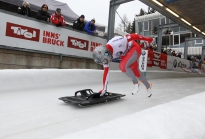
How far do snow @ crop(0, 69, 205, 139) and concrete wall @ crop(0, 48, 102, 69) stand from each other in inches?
53.4

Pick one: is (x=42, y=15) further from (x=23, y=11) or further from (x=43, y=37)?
(x=43, y=37)

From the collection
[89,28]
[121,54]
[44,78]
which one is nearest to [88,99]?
[121,54]

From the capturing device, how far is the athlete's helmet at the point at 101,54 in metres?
2.96

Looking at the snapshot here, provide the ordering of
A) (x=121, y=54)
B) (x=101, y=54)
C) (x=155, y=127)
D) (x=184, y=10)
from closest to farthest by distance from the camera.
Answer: (x=155, y=127) → (x=101, y=54) → (x=121, y=54) → (x=184, y=10)

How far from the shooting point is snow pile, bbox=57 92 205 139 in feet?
3.26

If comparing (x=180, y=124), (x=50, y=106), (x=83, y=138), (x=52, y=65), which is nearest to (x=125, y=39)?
(x=50, y=106)

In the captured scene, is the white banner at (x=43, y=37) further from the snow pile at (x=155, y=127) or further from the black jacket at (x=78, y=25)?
the snow pile at (x=155, y=127)

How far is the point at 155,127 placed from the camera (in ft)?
3.60

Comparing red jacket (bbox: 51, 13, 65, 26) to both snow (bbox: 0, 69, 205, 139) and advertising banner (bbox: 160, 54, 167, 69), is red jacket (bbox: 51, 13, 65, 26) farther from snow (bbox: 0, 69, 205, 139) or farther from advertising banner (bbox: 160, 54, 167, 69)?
advertising banner (bbox: 160, 54, 167, 69)

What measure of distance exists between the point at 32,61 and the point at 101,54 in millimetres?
2867

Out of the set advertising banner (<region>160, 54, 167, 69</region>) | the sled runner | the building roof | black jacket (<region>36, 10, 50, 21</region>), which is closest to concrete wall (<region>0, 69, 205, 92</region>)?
the sled runner

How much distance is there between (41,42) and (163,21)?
21392mm

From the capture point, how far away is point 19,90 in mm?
3287

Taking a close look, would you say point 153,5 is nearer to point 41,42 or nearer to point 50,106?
point 41,42
